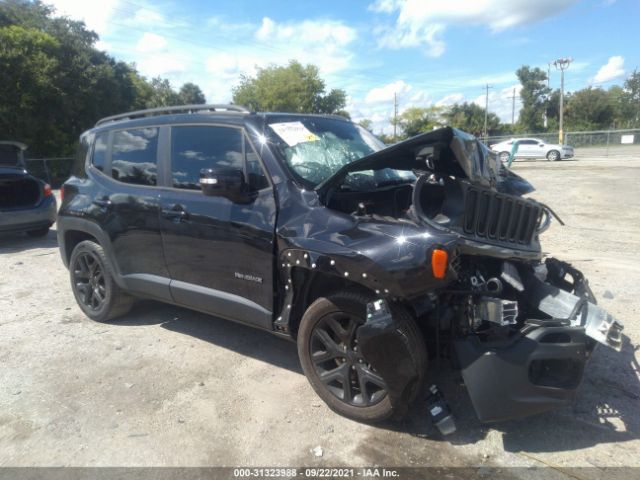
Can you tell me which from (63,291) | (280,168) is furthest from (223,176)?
(63,291)

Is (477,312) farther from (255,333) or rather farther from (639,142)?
(639,142)

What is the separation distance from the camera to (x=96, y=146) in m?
4.80

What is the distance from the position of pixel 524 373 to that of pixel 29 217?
8.79 m

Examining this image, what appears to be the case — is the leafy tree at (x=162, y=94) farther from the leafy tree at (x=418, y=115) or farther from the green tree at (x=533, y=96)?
the green tree at (x=533, y=96)

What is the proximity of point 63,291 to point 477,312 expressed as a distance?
5157 millimetres

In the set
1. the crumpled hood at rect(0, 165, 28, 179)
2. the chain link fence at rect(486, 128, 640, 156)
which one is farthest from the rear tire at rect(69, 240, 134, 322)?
the chain link fence at rect(486, 128, 640, 156)

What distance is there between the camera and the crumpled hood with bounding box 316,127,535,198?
2781 millimetres

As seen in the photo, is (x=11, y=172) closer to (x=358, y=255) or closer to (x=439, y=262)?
(x=358, y=255)

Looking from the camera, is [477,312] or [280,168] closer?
[477,312]

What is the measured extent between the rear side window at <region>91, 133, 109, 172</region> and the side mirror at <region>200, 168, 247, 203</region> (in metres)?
1.93

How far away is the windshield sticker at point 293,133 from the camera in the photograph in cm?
358

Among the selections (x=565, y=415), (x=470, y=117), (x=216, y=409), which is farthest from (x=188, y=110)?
(x=470, y=117)

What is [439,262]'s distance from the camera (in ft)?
8.46

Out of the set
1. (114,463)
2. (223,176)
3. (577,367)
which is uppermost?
(223,176)
